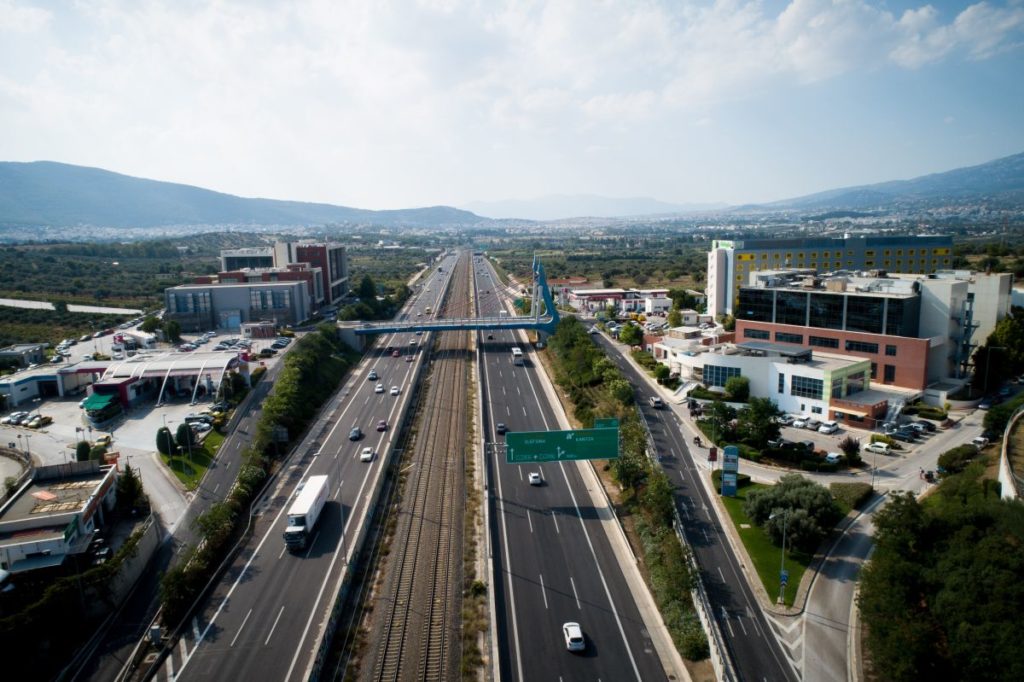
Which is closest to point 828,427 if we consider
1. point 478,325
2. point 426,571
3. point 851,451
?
point 851,451

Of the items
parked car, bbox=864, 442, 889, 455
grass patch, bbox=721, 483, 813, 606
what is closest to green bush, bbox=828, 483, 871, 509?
grass patch, bbox=721, 483, 813, 606

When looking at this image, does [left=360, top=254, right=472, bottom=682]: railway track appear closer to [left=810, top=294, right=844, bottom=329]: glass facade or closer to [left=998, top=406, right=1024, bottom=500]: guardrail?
[left=998, top=406, right=1024, bottom=500]: guardrail

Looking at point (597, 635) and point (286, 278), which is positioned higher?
point (286, 278)

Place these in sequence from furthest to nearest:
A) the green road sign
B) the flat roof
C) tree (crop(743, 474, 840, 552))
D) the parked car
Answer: the parked car < the green road sign < tree (crop(743, 474, 840, 552)) < the flat roof

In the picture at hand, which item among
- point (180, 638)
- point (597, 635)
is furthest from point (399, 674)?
point (180, 638)

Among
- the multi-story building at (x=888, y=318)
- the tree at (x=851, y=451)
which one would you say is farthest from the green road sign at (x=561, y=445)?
the multi-story building at (x=888, y=318)

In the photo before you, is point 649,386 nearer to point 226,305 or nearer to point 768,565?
point 768,565

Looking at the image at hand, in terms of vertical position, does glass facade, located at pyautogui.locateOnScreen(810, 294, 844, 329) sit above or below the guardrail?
above
